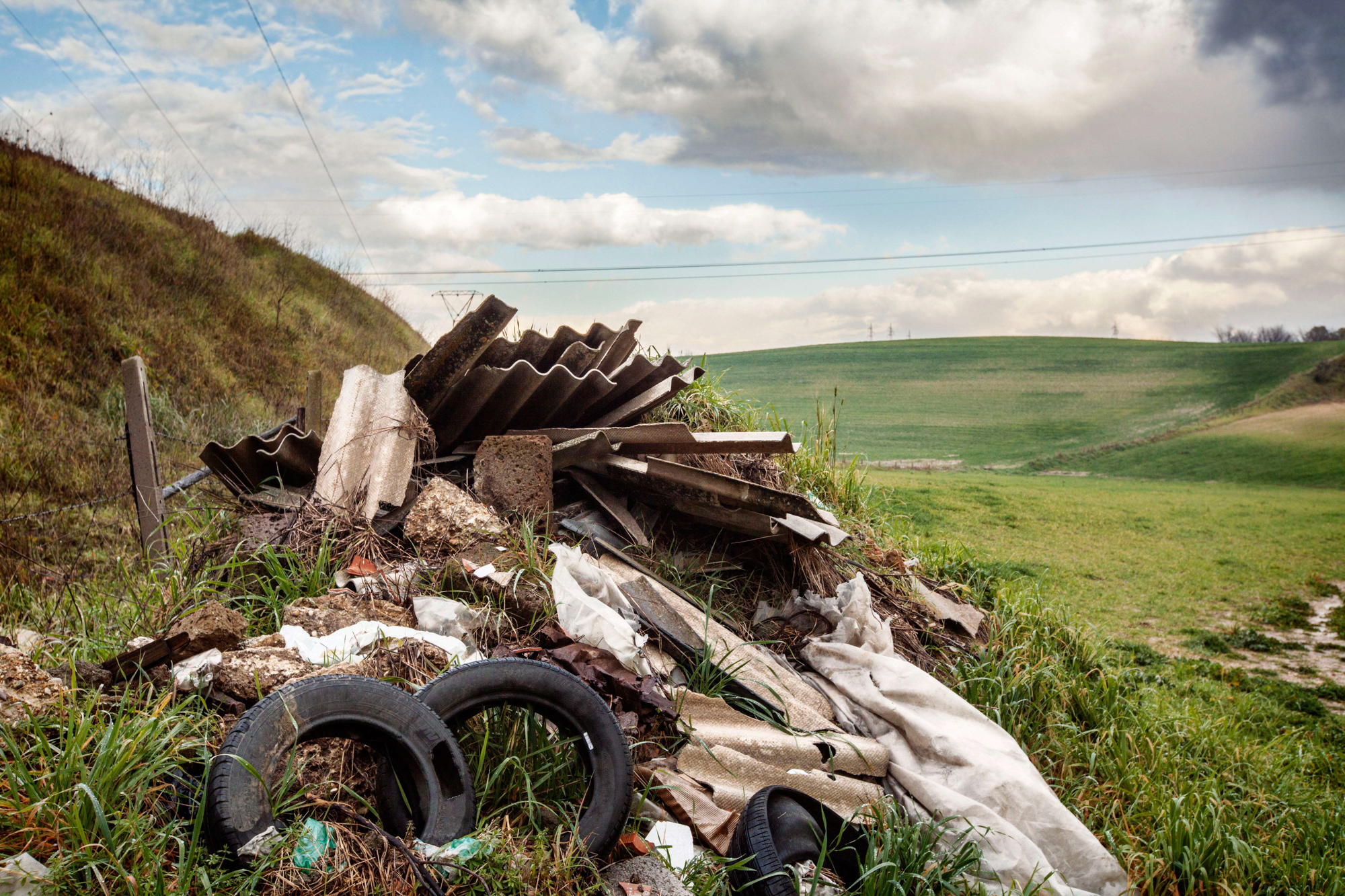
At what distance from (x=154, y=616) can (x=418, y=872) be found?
2.72m

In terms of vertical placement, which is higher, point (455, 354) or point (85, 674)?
point (455, 354)

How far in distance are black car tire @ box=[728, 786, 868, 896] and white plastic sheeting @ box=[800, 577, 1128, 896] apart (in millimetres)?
647

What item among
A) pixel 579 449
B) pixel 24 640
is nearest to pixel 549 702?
pixel 579 449

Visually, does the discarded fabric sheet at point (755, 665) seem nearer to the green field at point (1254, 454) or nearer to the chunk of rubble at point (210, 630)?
the chunk of rubble at point (210, 630)

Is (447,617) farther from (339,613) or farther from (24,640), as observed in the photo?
(24,640)

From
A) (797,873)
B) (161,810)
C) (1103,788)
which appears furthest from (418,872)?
(1103,788)

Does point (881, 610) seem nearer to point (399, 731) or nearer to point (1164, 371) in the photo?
point (399, 731)

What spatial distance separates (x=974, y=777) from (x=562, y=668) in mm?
2097

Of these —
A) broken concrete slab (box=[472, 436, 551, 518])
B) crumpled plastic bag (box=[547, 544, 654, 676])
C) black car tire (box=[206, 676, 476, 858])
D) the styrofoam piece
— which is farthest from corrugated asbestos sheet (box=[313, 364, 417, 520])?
the styrofoam piece

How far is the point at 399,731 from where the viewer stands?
7.83 feet

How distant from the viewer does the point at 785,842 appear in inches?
104

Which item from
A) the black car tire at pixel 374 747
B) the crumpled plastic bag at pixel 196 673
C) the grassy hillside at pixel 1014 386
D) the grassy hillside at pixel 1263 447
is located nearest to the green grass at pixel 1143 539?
the grassy hillside at pixel 1263 447

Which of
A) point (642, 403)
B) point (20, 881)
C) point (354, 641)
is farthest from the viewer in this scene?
point (642, 403)

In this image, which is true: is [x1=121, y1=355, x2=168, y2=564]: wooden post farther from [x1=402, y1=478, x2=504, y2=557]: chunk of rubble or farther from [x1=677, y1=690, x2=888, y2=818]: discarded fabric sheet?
[x1=677, y1=690, x2=888, y2=818]: discarded fabric sheet
